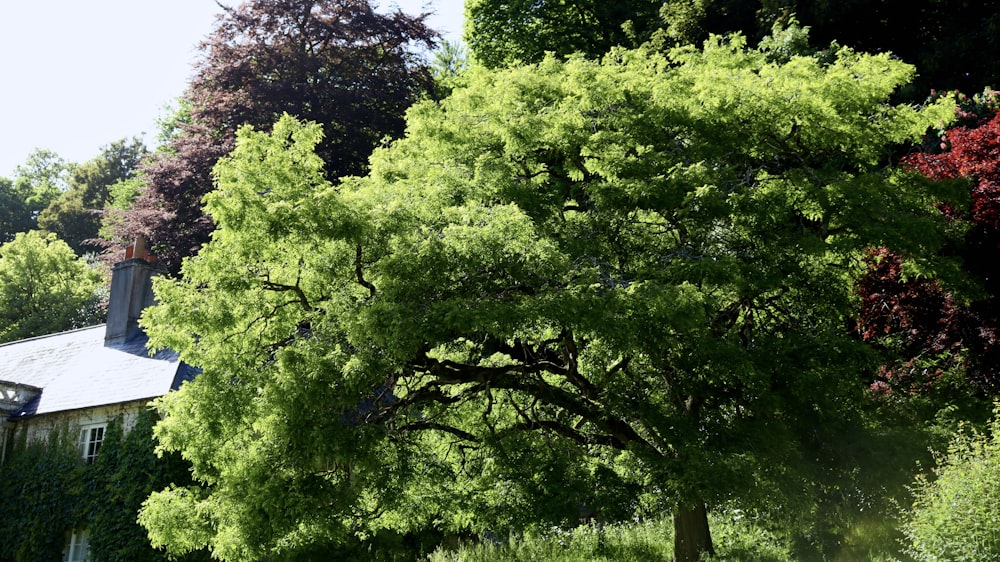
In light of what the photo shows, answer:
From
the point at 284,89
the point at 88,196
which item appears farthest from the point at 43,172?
the point at 284,89

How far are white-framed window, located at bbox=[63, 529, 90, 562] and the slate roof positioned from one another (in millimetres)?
2944

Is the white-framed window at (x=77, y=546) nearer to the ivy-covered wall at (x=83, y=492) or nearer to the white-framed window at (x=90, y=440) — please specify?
the ivy-covered wall at (x=83, y=492)

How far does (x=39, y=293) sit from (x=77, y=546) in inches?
844

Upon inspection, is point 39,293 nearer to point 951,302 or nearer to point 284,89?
point 284,89

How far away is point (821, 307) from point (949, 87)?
11345 millimetres

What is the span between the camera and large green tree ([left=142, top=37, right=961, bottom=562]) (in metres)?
11.6

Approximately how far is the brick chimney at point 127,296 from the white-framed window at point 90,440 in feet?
8.51

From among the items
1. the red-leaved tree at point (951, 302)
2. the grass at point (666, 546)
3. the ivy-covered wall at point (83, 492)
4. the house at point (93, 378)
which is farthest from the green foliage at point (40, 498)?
the red-leaved tree at point (951, 302)

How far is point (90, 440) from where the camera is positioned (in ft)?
70.1

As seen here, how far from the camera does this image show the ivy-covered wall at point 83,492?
19781 millimetres

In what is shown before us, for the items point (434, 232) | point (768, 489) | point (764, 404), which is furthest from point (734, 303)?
point (434, 232)

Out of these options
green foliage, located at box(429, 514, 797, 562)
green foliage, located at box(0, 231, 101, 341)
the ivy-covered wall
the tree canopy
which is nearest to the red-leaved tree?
green foliage, located at box(429, 514, 797, 562)

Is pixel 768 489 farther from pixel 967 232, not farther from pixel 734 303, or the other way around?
pixel 967 232

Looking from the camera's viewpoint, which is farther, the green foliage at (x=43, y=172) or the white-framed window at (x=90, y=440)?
the green foliage at (x=43, y=172)
